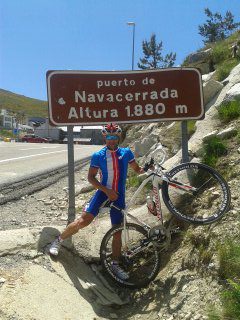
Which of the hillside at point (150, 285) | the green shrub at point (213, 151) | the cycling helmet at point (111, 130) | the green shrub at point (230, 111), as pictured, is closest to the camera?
the hillside at point (150, 285)

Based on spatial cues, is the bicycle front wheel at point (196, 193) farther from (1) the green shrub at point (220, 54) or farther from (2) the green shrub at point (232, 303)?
(1) the green shrub at point (220, 54)

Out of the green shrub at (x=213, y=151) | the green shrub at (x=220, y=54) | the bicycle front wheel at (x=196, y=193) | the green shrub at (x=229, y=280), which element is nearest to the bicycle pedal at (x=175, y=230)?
the bicycle front wheel at (x=196, y=193)

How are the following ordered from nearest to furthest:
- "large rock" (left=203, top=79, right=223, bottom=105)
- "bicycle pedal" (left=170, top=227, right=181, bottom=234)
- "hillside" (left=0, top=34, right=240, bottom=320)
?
"hillside" (left=0, top=34, right=240, bottom=320) → "bicycle pedal" (left=170, top=227, right=181, bottom=234) → "large rock" (left=203, top=79, right=223, bottom=105)

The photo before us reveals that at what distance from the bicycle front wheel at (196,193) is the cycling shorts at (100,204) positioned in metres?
0.57

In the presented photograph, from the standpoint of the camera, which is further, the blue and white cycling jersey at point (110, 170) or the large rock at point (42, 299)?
the blue and white cycling jersey at point (110, 170)

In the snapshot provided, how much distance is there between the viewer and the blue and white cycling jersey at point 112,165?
5727 millimetres

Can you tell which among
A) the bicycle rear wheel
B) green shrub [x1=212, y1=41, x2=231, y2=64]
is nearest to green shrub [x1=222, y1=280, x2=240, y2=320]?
the bicycle rear wheel

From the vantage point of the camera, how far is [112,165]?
18.8 feet

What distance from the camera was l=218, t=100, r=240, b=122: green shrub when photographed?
794 centimetres

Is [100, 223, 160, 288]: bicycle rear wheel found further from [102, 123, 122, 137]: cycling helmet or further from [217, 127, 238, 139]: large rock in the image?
[217, 127, 238, 139]: large rock

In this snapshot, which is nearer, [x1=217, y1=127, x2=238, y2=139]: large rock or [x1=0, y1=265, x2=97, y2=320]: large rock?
[x1=0, y1=265, x2=97, y2=320]: large rock

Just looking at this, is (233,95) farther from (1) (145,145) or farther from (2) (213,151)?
(1) (145,145)

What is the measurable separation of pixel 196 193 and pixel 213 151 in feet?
3.15

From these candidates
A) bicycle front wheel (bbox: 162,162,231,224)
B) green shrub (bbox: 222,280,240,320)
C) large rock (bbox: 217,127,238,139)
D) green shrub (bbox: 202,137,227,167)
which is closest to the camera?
green shrub (bbox: 222,280,240,320)
